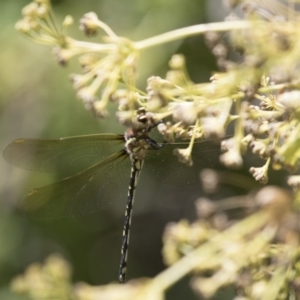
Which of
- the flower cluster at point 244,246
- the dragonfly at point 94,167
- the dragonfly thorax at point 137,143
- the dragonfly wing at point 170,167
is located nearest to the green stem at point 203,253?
the flower cluster at point 244,246

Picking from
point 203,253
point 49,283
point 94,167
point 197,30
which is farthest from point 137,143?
point 203,253

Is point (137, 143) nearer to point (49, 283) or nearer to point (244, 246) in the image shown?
point (49, 283)

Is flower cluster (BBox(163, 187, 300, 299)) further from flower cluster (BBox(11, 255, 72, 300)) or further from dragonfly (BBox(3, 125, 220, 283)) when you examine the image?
dragonfly (BBox(3, 125, 220, 283))

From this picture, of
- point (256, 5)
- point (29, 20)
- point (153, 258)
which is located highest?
point (153, 258)

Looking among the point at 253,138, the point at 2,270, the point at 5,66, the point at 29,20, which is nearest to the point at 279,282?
the point at 253,138

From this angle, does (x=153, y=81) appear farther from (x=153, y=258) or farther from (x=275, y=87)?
(x=153, y=258)

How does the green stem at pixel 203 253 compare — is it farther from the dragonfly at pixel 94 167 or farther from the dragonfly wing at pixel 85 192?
the dragonfly wing at pixel 85 192
